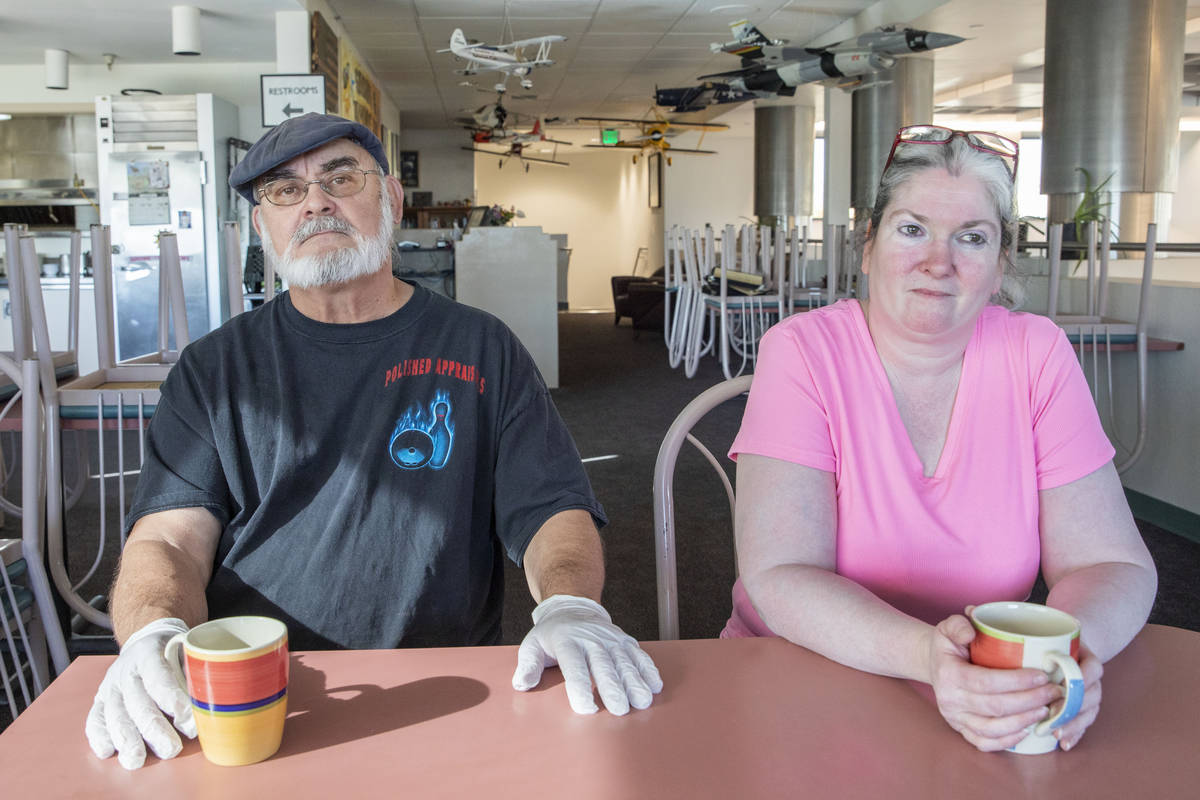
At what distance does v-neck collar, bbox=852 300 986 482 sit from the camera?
1155mm

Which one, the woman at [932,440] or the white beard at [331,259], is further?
the white beard at [331,259]

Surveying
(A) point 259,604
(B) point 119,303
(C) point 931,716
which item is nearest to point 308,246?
(A) point 259,604

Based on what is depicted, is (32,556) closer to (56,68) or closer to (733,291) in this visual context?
(733,291)

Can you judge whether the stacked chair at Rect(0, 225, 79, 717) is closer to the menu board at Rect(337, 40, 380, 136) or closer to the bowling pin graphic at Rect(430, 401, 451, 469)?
the bowling pin graphic at Rect(430, 401, 451, 469)

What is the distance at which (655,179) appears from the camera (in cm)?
1659

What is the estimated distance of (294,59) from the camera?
7000 millimetres

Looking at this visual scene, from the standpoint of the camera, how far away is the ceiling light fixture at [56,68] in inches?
317

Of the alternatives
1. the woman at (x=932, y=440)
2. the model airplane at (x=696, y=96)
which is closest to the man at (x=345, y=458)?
the woman at (x=932, y=440)

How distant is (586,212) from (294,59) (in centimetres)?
1252

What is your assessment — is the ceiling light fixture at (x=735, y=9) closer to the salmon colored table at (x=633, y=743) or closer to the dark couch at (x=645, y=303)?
the dark couch at (x=645, y=303)

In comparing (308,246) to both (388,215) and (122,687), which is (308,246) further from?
(122,687)

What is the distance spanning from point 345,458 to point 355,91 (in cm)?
859

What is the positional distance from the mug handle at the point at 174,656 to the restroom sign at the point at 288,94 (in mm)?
5451

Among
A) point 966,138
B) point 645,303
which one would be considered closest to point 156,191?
point 645,303
